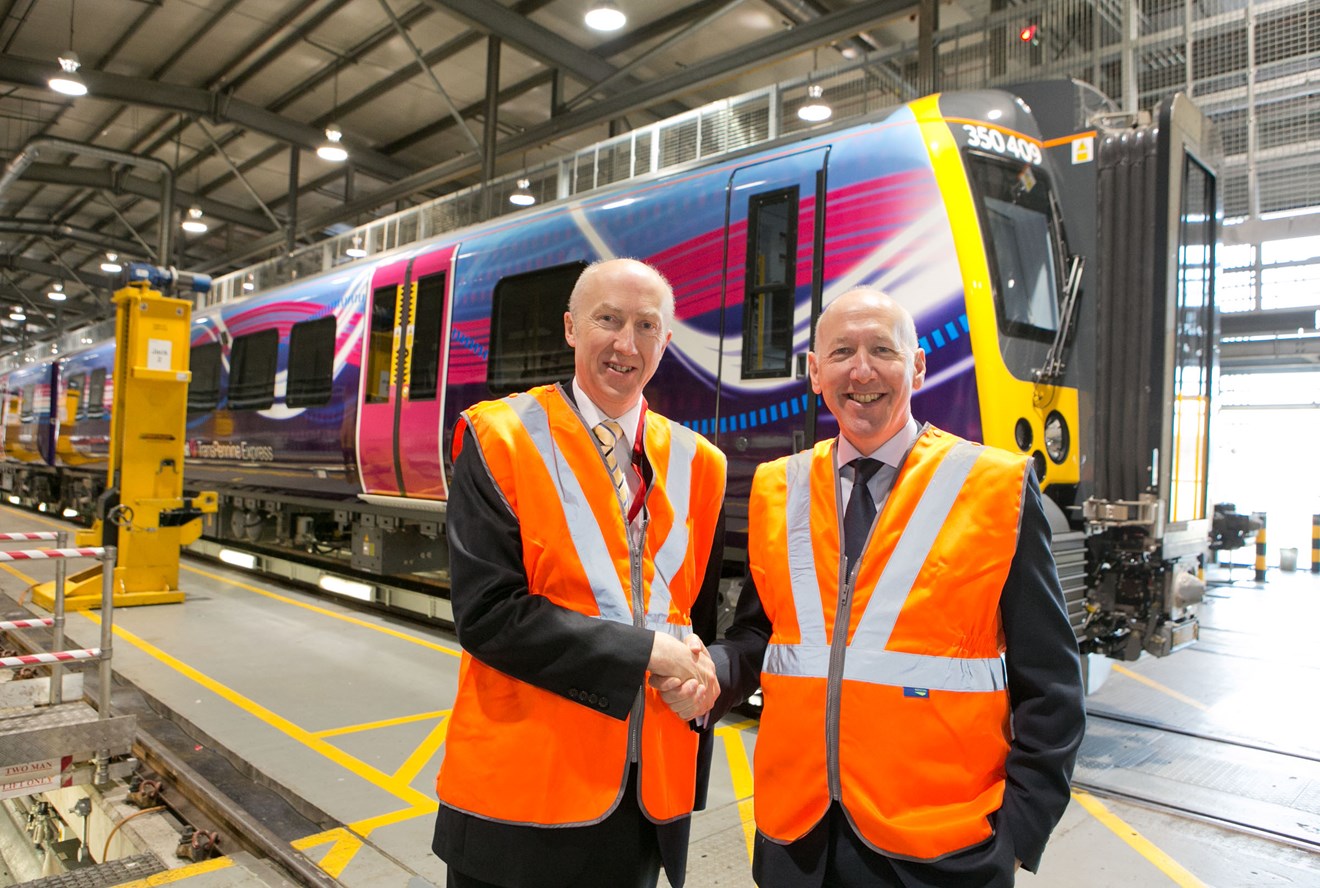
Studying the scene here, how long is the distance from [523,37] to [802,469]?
35.5 feet

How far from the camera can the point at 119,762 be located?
4.14 metres

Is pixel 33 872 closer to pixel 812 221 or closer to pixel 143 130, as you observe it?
pixel 812 221

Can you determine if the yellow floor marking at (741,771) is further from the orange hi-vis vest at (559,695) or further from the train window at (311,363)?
the train window at (311,363)

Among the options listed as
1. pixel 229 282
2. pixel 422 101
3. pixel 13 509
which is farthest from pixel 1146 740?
pixel 13 509

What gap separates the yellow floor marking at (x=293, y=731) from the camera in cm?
391

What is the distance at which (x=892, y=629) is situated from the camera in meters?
1.53

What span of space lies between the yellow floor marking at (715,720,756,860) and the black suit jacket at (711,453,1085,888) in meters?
1.85

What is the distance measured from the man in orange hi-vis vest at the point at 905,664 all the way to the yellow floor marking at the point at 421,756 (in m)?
2.72

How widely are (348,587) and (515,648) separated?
7061 millimetres

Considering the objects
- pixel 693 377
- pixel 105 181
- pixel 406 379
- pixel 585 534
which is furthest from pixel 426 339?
pixel 105 181

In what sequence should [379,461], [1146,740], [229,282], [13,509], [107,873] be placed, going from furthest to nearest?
[13,509]
[229,282]
[379,461]
[1146,740]
[107,873]

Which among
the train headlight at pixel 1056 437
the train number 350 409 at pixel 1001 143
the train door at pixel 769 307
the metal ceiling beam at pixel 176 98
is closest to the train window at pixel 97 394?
the metal ceiling beam at pixel 176 98

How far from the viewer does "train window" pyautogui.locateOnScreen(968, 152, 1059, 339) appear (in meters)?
4.27

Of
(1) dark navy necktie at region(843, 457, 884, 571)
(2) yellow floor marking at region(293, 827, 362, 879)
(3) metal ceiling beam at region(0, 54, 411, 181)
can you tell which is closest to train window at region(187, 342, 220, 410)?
(3) metal ceiling beam at region(0, 54, 411, 181)
